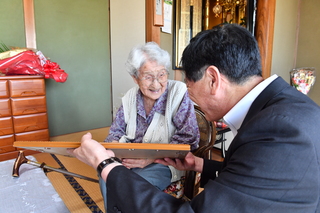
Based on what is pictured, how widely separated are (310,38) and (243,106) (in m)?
3.22

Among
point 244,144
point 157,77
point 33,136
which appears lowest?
point 33,136

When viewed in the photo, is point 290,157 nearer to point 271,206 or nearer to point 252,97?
point 271,206

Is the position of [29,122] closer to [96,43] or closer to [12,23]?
[12,23]

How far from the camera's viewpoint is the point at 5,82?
95.2 inches

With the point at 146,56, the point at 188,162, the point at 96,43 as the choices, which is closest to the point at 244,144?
the point at 188,162

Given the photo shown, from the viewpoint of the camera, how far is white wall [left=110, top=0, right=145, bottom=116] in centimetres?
302

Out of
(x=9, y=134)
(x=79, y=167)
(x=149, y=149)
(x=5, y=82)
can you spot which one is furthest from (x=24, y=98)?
(x=149, y=149)

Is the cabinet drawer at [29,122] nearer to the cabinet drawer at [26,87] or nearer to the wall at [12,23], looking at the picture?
the cabinet drawer at [26,87]

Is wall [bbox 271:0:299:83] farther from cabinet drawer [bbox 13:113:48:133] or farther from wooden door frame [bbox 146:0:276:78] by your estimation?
cabinet drawer [bbox 13:113:48:133]

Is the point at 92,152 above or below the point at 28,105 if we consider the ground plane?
above

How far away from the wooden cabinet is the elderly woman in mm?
1698

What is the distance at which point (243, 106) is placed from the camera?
0.68 m

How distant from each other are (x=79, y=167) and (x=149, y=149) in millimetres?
2014

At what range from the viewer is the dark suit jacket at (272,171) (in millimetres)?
451
